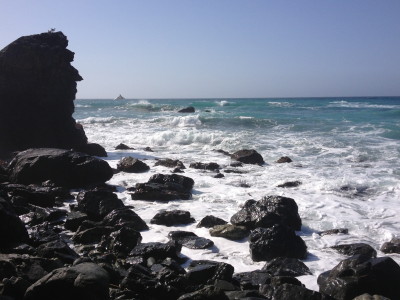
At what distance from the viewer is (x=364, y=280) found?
4.42 meters

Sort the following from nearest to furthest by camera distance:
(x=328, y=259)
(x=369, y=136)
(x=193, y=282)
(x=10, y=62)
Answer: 1. (x=193, y=282)
2. (x=328, y=259)
3. (x=10, y=62)
4. (x=369, y=136)

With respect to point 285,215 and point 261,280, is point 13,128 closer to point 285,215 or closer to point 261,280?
point 285,215

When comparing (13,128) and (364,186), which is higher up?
(13,128)

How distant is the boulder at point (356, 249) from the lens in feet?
19.3

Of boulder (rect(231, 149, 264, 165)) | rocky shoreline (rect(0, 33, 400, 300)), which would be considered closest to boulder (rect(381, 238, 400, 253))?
rocky shoreline (rect(0, 33, 400, 300))

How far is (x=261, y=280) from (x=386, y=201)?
5513mm

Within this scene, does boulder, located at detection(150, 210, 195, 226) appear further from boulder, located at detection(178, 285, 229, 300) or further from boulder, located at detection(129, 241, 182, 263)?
boulder, located at detection(178, 285, 229, 300)

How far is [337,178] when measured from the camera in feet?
36.8

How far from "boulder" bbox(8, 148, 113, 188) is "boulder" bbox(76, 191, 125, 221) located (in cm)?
237

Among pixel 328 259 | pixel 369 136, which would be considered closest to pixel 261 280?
pixel 328 259

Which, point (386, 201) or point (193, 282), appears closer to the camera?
point (193, 282)


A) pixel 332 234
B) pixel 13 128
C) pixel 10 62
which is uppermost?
pixel 10 62

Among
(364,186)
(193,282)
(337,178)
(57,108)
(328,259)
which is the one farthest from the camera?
(57,108)

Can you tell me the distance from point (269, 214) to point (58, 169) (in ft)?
19.0
